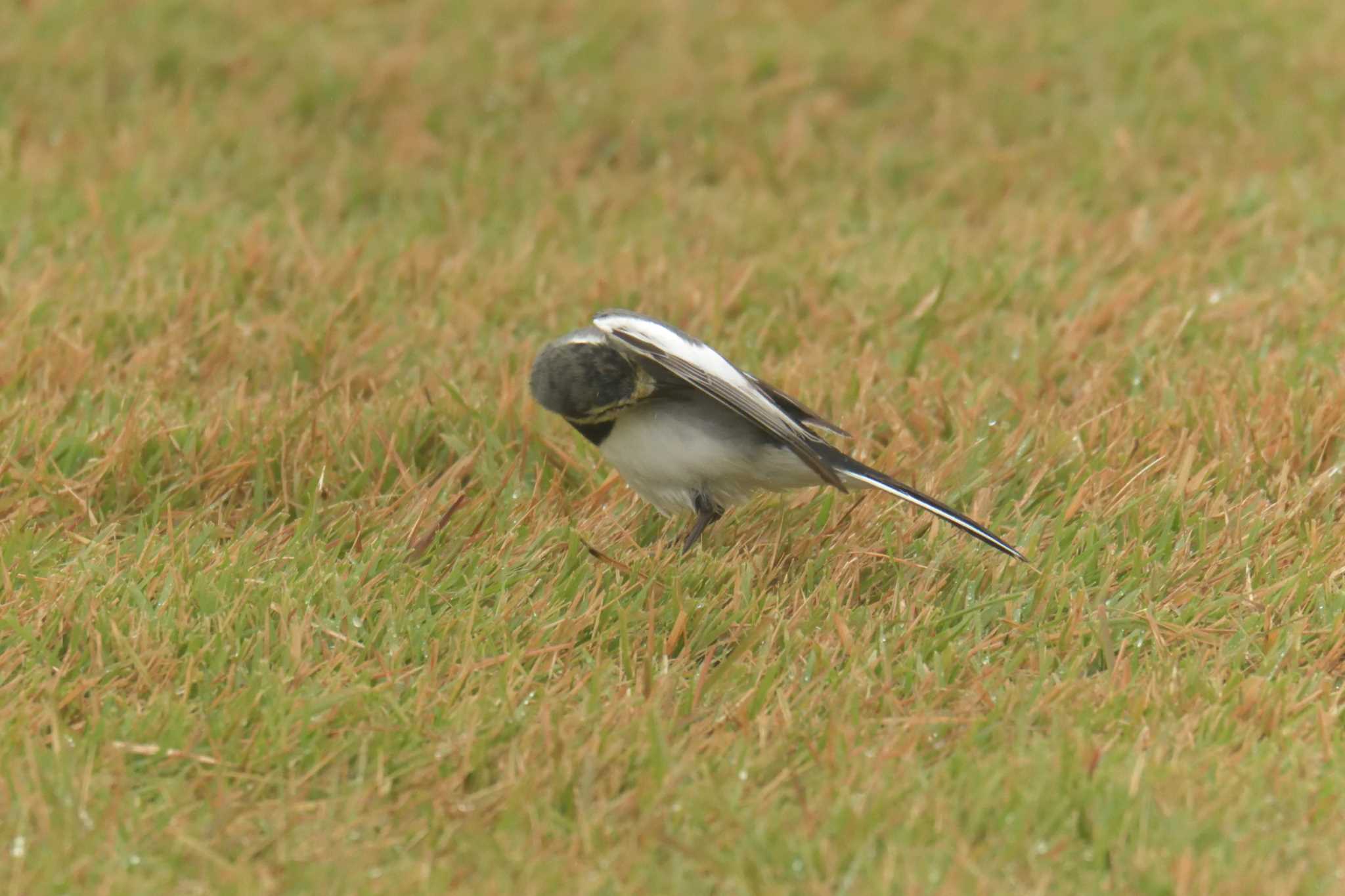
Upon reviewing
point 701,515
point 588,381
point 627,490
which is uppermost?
point 588,381

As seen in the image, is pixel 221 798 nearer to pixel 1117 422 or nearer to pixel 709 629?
pixel 709 629

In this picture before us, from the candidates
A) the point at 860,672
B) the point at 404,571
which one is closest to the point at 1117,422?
the point at 860,672

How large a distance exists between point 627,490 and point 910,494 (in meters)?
1.02

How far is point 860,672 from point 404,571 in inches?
46.7

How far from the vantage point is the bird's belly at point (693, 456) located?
4285mm

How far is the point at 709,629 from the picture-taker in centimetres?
395

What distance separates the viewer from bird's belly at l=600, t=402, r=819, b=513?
4.29 m

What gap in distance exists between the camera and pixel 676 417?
14.3ft

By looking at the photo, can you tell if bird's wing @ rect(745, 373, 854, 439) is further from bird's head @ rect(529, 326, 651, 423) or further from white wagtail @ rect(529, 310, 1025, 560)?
bird's head @ rect(529, 326, 651, 423)

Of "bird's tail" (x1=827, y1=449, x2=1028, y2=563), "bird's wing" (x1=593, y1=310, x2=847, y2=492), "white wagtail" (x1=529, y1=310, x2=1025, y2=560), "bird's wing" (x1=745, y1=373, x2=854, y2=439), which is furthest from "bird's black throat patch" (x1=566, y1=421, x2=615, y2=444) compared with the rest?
"bird's tail" (x1=827, y1=449, x2=1028, y2=563)

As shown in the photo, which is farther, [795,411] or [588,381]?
[795,411]

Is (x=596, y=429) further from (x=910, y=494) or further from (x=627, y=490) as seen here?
(x=910, y=494)

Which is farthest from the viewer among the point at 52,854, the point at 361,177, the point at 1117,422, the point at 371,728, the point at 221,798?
the point at 361,177

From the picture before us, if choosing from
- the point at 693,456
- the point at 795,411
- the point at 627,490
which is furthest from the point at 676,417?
the point at 627,490
